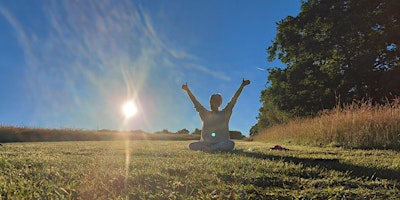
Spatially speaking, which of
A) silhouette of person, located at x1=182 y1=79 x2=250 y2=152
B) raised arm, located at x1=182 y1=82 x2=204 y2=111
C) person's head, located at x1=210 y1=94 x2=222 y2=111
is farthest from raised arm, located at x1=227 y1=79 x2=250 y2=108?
Answer: raised arm, located at x1=182 y1=82 x2=204 y2=111

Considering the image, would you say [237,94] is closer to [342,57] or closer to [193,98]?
[193,98]

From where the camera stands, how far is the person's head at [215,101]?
7.99 metres

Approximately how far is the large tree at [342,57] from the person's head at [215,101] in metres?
15.5

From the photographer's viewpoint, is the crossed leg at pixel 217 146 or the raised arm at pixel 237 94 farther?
the raised arm at pixel 237 94

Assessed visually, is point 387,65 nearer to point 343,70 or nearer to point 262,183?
point 343,70

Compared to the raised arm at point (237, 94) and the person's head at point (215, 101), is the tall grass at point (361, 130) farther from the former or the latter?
the person's head at point (215, 101)

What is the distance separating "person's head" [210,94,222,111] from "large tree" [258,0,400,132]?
1551 centimetres

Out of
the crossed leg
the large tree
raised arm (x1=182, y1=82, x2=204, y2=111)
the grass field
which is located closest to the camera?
the grass field

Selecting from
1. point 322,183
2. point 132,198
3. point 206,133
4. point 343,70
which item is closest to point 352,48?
point 343,70

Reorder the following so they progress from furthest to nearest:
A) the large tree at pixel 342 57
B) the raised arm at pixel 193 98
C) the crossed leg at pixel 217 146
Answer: the large tree at pixel 342 57, the raised arm at pixel 193 98, the crossed leg at pixel 217 146

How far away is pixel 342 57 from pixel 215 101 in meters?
17.2

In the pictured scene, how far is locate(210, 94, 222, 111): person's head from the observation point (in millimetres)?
7992

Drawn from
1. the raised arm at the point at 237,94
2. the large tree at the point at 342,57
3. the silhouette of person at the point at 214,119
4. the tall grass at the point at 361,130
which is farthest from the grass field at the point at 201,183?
the large tree at the point at 342,57

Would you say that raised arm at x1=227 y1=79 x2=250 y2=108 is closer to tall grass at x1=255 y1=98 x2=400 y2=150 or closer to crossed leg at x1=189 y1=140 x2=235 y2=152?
crossed leg at x1=189 y1=140 x2=235 y2=152
